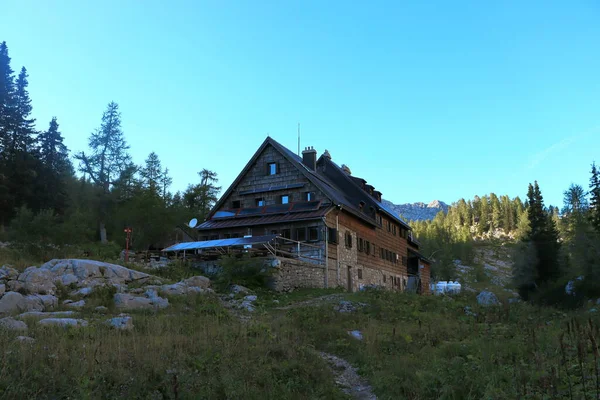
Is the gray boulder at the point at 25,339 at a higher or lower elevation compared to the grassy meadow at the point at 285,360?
higher

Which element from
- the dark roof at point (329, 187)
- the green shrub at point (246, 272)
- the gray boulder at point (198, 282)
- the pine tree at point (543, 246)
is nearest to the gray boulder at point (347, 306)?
the green shrub at point (246, 272)

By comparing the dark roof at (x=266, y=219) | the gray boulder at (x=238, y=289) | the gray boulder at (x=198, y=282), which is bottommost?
the gray boulder at (x=238, y=289)

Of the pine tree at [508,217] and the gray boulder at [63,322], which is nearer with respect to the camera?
the gray boulder at [63,322]

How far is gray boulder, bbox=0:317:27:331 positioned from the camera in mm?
11398

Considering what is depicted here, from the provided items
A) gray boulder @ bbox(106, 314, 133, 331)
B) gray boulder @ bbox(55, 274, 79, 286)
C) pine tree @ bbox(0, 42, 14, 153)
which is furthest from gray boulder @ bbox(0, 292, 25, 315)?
pine tree @ bbox(0, 42, 14, 153)

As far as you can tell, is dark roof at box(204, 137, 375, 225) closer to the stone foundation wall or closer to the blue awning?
the blue awning

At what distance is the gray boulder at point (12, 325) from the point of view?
449 inches

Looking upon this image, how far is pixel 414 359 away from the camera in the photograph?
1095 centimetres

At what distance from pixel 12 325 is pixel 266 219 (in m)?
23.0

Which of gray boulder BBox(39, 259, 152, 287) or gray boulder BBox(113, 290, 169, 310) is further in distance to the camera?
gray boulder BBox(39, 259, 152, 287)

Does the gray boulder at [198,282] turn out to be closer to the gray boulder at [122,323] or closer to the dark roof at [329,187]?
the gray boulder at [122,323]

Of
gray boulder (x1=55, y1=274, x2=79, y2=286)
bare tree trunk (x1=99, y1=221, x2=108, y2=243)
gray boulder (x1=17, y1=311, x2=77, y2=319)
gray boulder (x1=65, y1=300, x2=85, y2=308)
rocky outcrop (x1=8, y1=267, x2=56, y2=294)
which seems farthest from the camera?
bare tree trunk (x1=99, y1=221, x2=108, y2=243)

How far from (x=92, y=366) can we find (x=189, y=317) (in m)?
6.89

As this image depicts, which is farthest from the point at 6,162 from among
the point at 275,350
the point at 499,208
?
the point at 499,208
